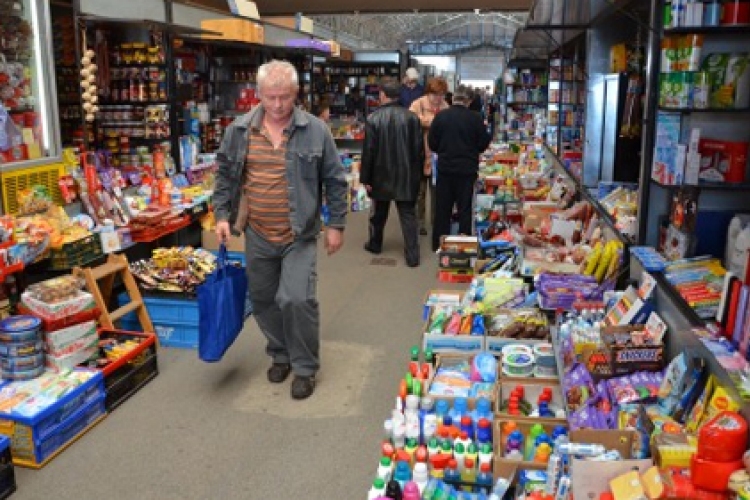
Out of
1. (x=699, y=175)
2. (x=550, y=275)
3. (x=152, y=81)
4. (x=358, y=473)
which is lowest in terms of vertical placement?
(x=358, y=473)

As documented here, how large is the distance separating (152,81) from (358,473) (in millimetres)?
4763

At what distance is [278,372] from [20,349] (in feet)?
4.63

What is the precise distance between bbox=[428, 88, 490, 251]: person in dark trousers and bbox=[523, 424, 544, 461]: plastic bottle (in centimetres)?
457

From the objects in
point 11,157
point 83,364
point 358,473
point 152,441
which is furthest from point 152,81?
point 358,473

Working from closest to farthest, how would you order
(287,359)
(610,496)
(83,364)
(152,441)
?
(610,496) < (152,441) < (83,364) < (287,359)

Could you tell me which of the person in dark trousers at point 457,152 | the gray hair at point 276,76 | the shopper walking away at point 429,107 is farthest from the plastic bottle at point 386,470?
the shopper walking away at point 429,107

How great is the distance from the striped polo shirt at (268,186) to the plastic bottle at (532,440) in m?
1.73

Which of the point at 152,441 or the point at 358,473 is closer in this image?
the point at 358,473

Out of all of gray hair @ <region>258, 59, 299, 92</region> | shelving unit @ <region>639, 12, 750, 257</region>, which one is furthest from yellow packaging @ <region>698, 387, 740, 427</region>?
gray hair @ <region>258, 59, 299, 92</region>

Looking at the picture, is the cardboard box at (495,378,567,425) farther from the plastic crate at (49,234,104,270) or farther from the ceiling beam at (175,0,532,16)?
the ceiling beam at (175,0,532,16)

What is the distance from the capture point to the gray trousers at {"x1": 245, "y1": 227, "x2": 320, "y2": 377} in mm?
4066

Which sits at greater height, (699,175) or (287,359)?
(699,175)

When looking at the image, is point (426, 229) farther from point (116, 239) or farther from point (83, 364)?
point (83, 364)

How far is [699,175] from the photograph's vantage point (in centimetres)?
375
